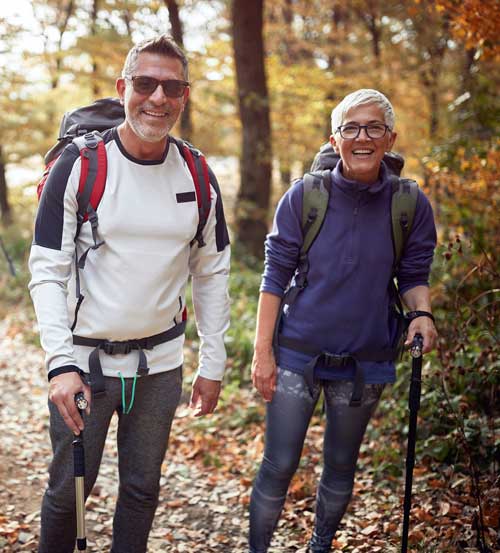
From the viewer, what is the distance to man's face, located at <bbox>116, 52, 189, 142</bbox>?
8.93ft

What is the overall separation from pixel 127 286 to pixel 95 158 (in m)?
0.55

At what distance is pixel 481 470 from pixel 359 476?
955mm

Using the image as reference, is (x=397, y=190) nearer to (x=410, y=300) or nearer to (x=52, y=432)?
(x=410, y=300)

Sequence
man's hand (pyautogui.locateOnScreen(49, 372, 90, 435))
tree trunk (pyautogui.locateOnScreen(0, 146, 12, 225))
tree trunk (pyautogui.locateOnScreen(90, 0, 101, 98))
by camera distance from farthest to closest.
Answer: tree trunk (pyautogui.locateOnScreen(0, 146, 12, 225))
tree trunk (pyautogui.locateOnScreen(90, 0, 101, 98))
man's hand (pyautogui.locateOnScreen(49, 372, 90, 435))

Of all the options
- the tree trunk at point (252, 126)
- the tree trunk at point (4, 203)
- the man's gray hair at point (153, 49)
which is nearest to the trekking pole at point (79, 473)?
the man's gray hair at point (153, 49)

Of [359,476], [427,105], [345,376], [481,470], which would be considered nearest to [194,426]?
[359,476]

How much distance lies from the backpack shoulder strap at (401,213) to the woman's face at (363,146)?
0.51 feet

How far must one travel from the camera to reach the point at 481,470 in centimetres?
421

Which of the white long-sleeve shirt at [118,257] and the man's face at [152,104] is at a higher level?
the man's face at [152,104]

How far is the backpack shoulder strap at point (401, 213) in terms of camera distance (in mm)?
3100

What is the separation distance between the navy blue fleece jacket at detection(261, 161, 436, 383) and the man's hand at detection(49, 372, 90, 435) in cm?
102

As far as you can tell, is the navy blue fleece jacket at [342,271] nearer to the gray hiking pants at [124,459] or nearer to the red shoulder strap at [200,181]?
the red shoulder strap at [200,181]

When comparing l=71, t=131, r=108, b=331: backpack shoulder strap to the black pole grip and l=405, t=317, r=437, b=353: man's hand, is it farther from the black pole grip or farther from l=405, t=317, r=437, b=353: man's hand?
l=405, t=317, r=437, b=353: man's hand

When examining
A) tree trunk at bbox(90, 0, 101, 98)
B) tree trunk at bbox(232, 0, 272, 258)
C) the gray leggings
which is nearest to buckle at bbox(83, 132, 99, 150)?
the gray leggings
